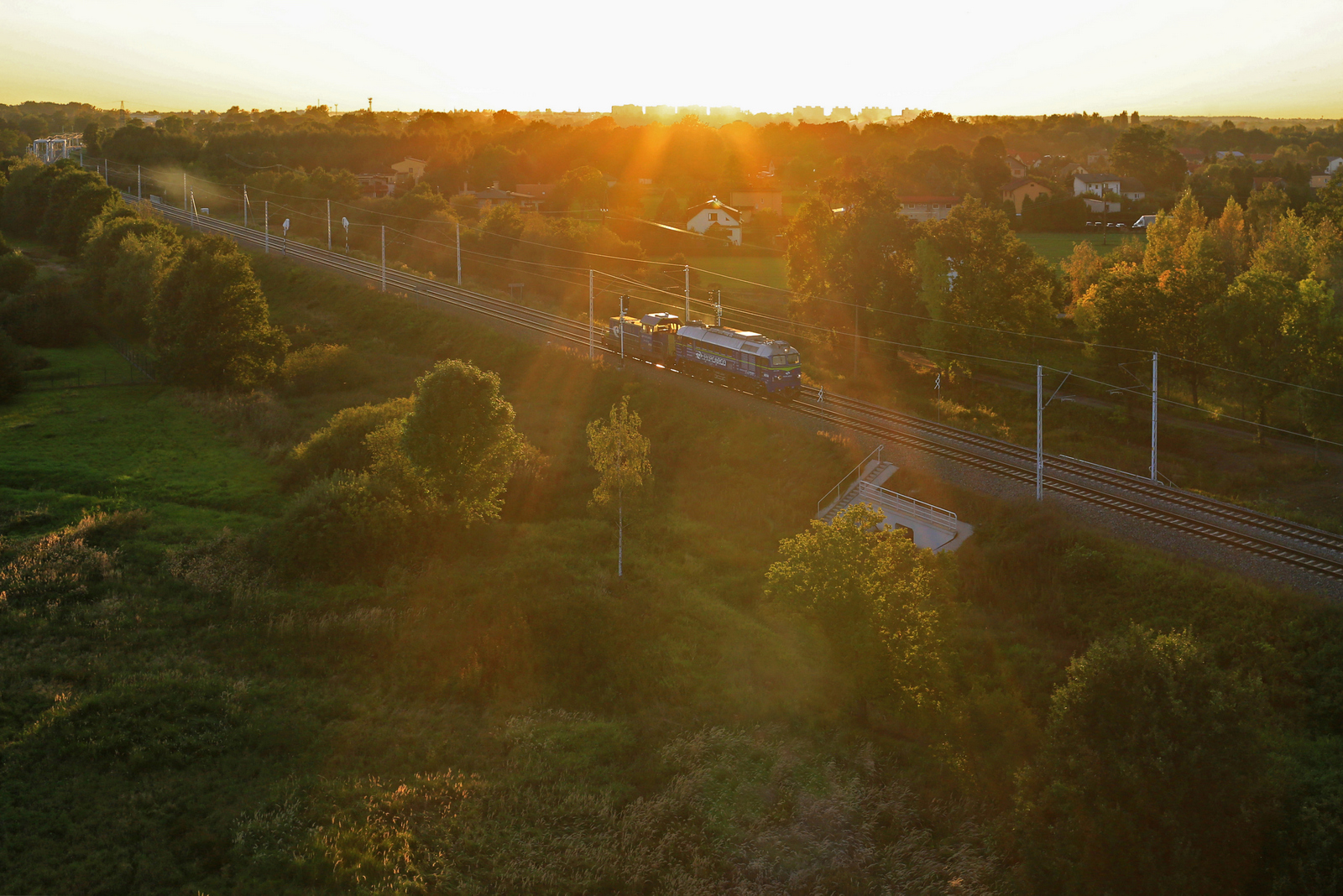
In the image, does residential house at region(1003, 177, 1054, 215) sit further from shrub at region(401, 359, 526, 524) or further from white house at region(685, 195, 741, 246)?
shrub at region(401, 359, 526, 524)

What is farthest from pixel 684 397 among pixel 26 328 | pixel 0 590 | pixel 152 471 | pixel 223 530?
pixel 26 328

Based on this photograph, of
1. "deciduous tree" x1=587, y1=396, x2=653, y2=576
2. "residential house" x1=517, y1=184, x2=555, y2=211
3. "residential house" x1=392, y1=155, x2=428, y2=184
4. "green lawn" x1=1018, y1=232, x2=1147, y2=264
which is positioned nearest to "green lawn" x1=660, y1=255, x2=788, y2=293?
"green lawn" x1=1018, y1=232, x2=1147, y2=264

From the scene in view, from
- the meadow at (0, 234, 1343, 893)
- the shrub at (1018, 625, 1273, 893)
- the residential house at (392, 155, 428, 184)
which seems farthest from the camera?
the residential house at (392, 155, 428, 184)

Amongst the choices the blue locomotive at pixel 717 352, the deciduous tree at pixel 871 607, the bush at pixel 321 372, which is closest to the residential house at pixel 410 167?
the bush at pixel 321 372

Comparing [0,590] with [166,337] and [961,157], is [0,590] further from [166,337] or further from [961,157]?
[961,157]

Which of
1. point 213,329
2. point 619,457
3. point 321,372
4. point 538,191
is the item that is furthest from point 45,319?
point 538,191

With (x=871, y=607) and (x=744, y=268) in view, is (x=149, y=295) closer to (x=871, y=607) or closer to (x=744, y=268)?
(x=744, y=268)
